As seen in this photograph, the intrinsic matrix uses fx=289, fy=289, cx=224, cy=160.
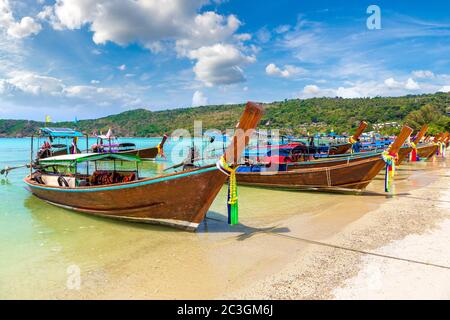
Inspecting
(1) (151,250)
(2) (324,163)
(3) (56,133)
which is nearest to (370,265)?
(1) (151,250)

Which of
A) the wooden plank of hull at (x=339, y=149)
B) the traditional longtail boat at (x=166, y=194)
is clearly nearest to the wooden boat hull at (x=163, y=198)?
the traditional longtail boat at (x=166, y=194)

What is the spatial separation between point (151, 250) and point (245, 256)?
2240 mm

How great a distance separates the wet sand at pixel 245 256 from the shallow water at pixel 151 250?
0.08 feet

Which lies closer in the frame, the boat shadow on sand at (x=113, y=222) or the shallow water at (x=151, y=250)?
the shallow water at (x=151, y=250)

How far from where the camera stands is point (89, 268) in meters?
5.96

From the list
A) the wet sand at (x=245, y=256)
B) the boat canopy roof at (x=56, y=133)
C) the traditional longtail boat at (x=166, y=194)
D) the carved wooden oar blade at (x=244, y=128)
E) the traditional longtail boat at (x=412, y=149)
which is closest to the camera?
the wet sand at (x=245, y=256)

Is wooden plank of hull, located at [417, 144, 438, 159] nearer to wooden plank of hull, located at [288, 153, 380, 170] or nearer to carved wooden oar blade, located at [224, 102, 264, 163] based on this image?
wooden plank of hull, located at [288, 153, 380, 170]

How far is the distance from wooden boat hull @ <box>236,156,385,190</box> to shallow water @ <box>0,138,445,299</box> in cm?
137

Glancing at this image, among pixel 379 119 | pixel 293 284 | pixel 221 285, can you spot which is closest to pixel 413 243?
pixel 293 284

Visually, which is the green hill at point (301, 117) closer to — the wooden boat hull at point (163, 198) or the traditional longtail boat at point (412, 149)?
the traditional longtail boat at point (412, 149)

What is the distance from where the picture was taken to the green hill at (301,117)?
261 feet
